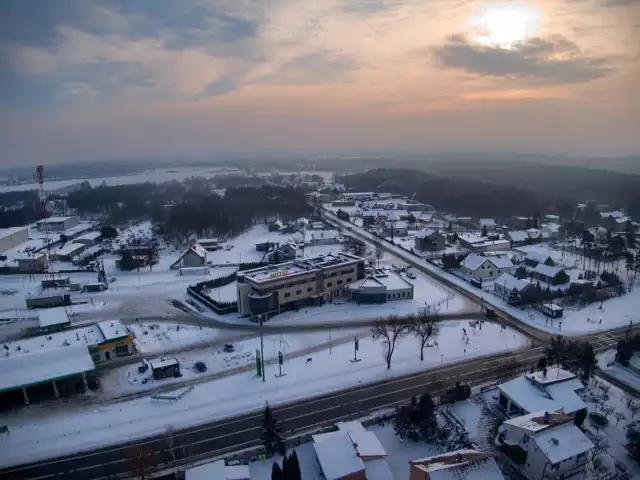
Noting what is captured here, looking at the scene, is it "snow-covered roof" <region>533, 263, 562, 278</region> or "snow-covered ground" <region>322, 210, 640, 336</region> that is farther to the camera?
"snow-covered roof" <region>533, 263, 562, 278</region>

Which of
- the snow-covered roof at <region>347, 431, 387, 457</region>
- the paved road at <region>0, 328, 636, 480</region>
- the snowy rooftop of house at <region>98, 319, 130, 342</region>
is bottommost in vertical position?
the paved road at <region>0, 328, 636, 480</region>

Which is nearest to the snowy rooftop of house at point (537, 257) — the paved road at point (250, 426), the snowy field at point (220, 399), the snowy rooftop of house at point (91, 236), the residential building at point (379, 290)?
the residential building at point (379, 290)

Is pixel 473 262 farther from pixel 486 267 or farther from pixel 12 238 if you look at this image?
pixel 12 238

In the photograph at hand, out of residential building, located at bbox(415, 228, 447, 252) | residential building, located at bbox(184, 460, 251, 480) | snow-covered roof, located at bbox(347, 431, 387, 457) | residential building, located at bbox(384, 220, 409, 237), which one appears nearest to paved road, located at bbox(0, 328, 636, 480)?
residential building, located at bbox(184, 460, 251, 480)

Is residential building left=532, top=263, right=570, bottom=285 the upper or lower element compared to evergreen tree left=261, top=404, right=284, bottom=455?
upper

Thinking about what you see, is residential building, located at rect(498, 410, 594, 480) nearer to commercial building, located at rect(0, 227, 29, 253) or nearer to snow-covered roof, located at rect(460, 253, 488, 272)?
snow-covered roof, located at rect(460, 253, 488, 272)

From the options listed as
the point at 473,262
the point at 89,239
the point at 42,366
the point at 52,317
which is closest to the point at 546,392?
the point at 473,262

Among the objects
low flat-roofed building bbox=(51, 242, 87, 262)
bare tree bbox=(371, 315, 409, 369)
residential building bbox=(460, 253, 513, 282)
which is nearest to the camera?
bare tree bbox=(371, 315, 409, 369)

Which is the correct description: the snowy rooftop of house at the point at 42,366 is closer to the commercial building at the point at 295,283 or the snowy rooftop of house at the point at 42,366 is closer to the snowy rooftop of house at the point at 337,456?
the commercial building at the point at 295,283
